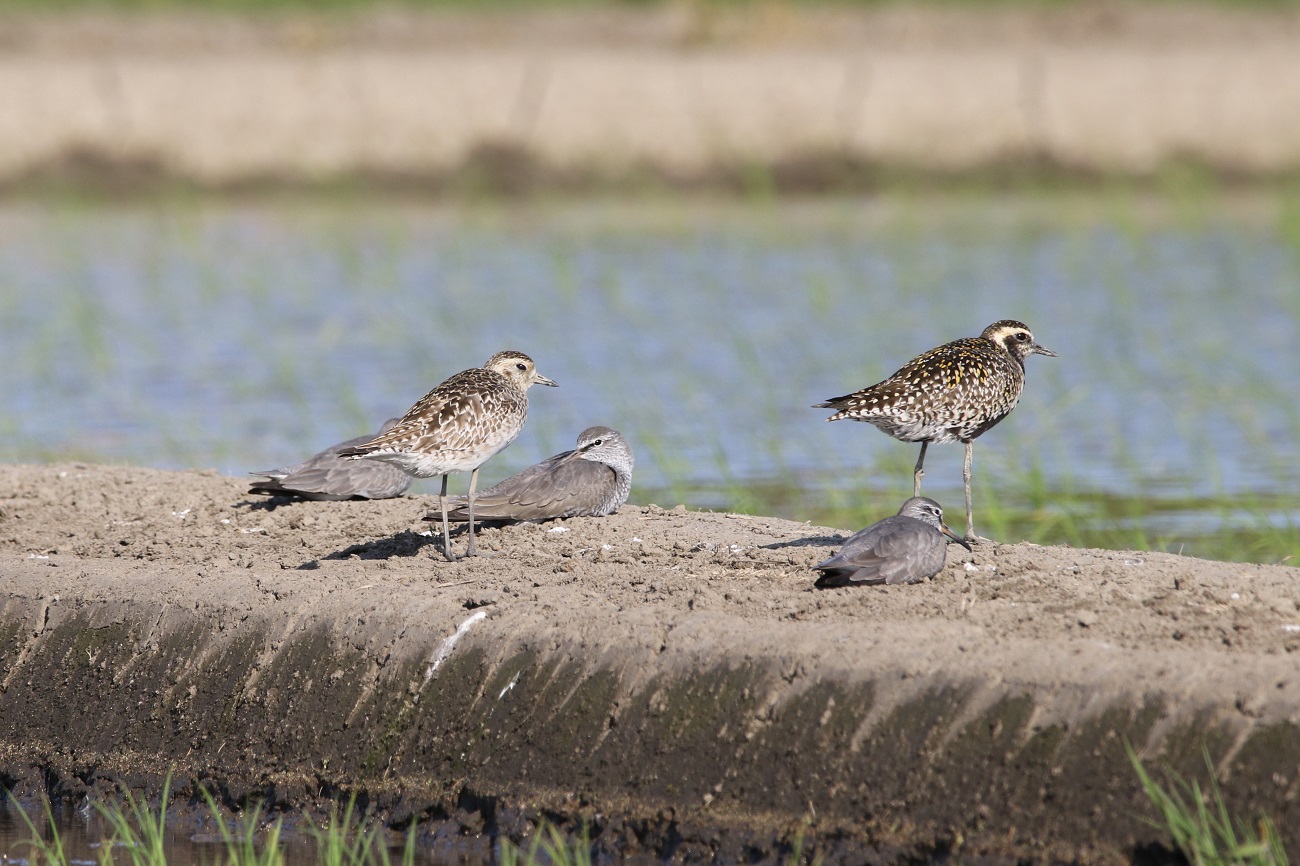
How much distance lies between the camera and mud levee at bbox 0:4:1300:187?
25.3 m

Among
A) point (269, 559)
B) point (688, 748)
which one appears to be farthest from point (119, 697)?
point (688, 748)

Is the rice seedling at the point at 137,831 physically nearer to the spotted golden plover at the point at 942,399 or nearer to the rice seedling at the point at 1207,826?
the rice seedling at the point at 1207,826

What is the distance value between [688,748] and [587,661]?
0.52 m

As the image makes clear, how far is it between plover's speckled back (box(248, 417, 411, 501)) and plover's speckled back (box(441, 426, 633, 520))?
51 centimetres

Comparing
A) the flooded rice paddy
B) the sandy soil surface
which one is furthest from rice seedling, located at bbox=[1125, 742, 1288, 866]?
the flooded rice paddy

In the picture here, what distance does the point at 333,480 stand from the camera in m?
9.05

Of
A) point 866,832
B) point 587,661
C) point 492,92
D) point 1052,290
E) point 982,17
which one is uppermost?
point 982,17

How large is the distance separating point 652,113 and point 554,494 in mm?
17919

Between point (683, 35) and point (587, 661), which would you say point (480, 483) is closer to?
point (587, 661)

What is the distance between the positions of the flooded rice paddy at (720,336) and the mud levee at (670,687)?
3.11 meters

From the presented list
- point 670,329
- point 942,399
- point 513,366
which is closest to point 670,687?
point 942,399

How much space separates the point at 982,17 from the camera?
29547mm

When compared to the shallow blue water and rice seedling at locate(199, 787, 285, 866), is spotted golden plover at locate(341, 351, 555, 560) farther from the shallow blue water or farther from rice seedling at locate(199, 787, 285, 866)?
the shallow blue water

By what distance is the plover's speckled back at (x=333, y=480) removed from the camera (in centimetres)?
899
